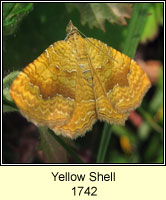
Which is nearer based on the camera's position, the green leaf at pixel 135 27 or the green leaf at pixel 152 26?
the green leaf at pixel 135 27

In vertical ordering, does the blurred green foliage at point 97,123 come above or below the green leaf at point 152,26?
below

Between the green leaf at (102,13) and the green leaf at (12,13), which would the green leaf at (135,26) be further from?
the green leaf at (12,13)

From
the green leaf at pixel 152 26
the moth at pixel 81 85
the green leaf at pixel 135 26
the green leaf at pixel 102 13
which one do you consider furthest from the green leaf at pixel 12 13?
the green leaf at pixel 152 26

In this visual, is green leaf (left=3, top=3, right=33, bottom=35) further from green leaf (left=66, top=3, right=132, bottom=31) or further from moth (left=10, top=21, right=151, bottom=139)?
green leaf (left=66, top=3, right=132, bottom=31)

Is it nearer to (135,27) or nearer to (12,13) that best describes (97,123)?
(135,27)

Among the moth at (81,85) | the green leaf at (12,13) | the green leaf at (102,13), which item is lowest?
the moth at (81,85)

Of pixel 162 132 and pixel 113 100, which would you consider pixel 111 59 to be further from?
pixel 162 132

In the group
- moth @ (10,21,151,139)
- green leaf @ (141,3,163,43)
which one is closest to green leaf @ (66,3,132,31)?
green leaf @ (141,3,163,43)
